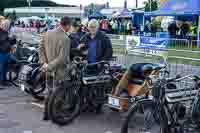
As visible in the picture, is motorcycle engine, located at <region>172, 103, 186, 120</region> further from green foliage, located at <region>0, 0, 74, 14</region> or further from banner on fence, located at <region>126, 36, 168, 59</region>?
green foliage, located at <region>0, 0, 74, 14</region>

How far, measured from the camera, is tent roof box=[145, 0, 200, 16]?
93.0ft

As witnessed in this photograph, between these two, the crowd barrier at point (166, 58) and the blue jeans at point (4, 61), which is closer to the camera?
the crowd barrier at point (166, 58)

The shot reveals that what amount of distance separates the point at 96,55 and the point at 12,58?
4149mm

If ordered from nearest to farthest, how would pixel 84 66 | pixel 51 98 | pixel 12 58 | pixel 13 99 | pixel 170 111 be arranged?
pixel 170 111, pixel 51 98, pixel 84 66, pixel 13 99, pixel 12 58

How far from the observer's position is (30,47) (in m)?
12.4

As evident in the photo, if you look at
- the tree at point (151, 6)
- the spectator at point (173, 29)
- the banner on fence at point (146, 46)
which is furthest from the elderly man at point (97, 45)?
the tree at point (151, 6)

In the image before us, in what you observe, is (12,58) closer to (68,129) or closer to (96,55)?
(96,55)

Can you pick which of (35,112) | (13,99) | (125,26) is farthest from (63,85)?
(125,26)

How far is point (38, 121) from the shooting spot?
26.0ft

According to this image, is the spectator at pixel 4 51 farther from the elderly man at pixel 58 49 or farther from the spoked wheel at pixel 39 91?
the elderly man at pixel 58 49

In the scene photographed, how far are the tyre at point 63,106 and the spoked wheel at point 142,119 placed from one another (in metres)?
1.73

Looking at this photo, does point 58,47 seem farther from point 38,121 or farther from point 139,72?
point 139,72

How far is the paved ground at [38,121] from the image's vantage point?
7339 millimetres

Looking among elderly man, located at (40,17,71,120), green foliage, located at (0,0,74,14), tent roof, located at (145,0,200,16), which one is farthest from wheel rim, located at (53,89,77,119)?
green foliage, located at (0,0,74,14)
